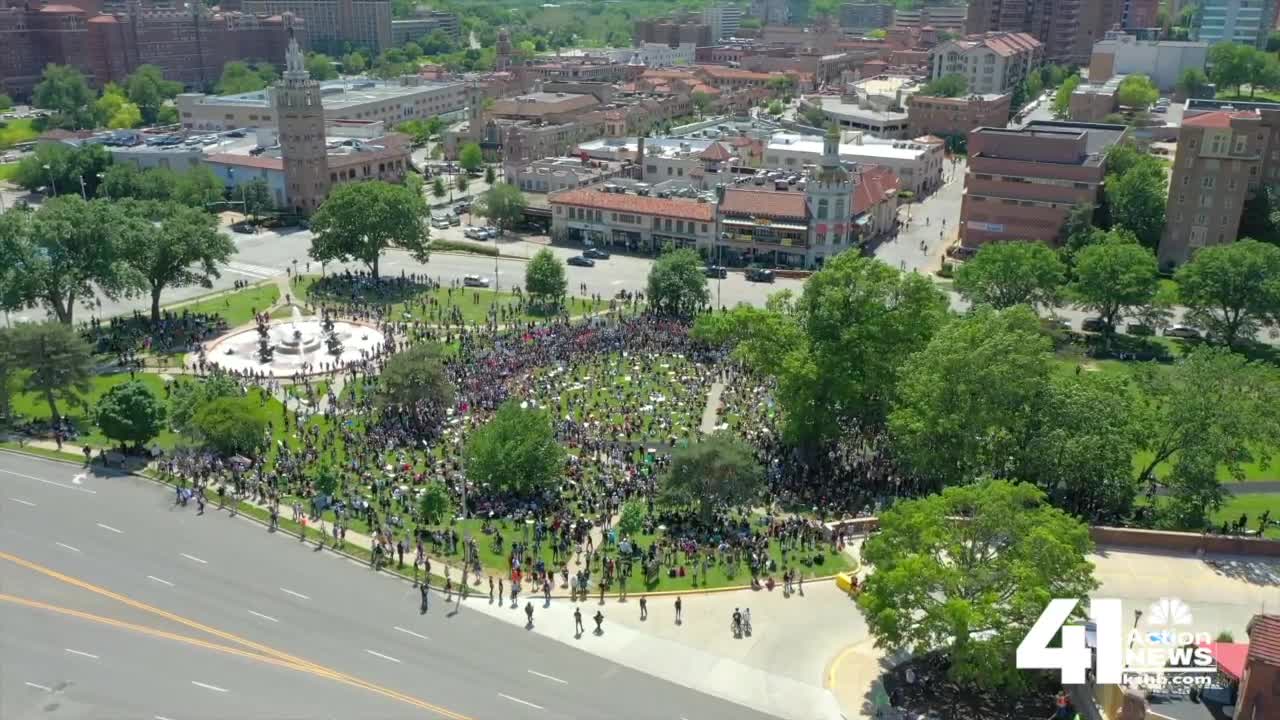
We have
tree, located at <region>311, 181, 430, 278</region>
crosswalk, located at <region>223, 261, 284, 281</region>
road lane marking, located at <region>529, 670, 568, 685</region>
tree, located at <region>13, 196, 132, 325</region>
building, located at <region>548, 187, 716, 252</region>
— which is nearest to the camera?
road lane marking, located at <region>529, 670, 568, 685</region>

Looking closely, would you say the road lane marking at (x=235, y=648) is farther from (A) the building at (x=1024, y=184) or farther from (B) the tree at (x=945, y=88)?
(B) the tree at (x=945, y=88)

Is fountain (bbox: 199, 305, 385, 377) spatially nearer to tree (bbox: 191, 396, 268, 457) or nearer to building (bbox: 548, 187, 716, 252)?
tree (bbox: 191, 396, 268, 457)

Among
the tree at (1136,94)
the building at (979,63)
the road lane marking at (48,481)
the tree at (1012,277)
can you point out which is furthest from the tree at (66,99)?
the tree at (1136,94)

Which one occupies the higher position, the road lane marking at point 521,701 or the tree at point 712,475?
the tree at point 712,475

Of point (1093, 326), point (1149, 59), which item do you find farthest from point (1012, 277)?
point (1149, 59)

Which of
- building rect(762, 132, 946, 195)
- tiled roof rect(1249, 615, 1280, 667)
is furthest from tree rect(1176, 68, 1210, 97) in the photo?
tiled roof rect(1249, 615, 1280, 667)

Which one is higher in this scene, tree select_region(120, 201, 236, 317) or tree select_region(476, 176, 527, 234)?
tree select_region(120, 201, 236, 317)
